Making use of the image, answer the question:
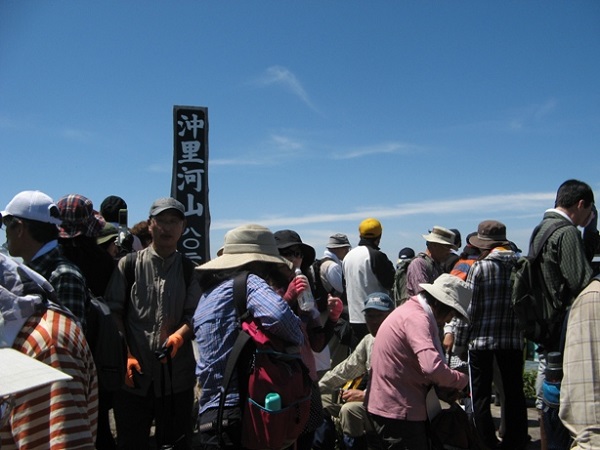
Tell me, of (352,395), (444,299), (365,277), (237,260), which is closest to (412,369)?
(444,299)

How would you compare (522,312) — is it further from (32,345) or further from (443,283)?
(32,345)

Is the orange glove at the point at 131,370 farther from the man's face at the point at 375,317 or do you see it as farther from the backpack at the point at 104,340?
the man's face at the point at 375,317

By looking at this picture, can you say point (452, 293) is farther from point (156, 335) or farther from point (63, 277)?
point (63, 277)

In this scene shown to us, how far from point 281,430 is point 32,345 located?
4.81 ft

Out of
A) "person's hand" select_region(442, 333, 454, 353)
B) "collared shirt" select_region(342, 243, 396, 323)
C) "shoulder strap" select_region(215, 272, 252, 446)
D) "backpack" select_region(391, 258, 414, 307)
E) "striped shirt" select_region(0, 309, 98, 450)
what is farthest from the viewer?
"backpack" select_region(391, 258, 414, 307)

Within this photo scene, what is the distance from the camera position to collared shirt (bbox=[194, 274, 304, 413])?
274cm

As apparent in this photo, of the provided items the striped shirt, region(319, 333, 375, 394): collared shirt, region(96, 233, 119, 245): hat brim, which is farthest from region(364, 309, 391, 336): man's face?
the striped shirt

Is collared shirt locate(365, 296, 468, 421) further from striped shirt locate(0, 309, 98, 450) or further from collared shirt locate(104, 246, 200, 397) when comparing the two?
striped shirt locate(0, 309, 98, 450)

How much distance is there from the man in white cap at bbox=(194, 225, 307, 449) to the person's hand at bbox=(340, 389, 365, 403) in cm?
163

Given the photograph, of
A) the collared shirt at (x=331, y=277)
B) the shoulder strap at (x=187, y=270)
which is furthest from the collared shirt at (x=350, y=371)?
the shoulder strap at (x=187, y=270)

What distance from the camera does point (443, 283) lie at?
3.46 metres

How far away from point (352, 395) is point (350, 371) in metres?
0.21

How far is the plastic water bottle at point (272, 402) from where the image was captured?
271cm

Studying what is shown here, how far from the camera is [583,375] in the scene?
2156mm
